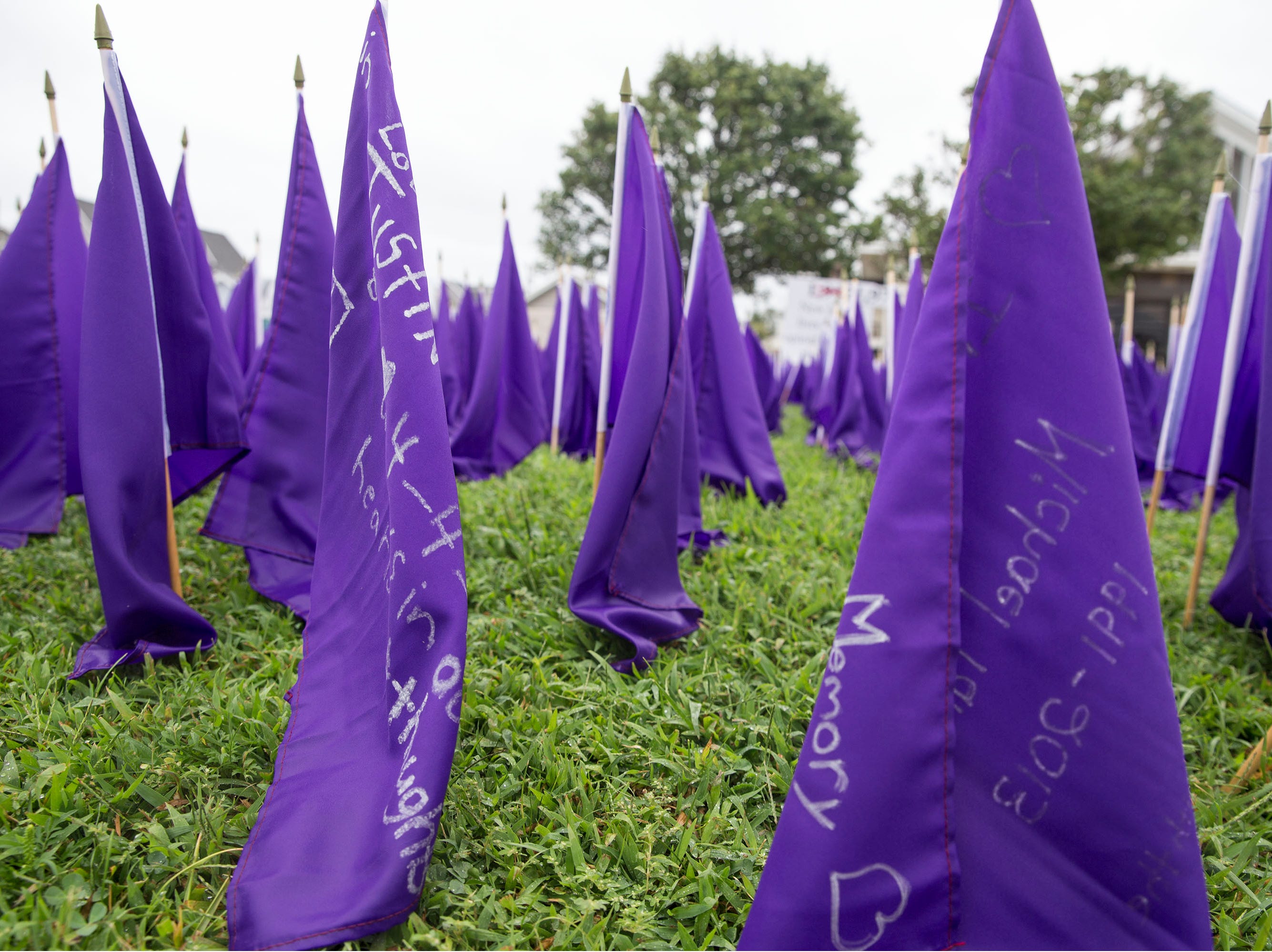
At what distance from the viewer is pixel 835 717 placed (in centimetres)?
120

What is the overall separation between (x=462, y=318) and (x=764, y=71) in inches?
615

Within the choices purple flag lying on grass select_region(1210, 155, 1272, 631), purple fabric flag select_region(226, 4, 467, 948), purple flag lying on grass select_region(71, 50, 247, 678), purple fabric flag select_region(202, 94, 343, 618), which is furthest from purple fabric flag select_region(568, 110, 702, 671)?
purple flag lying on grass select_region(1210, 155, 1272, 631)

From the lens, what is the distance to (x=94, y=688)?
2168mm

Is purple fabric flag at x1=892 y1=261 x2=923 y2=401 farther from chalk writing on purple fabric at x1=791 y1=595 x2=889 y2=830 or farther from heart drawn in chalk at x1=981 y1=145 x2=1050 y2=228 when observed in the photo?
chalk writing on purple fabric at x1=791 y1=595 x2=889 y2=830

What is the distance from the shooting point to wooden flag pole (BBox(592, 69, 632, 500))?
2805mm

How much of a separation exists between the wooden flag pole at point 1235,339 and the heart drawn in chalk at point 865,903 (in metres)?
2.44

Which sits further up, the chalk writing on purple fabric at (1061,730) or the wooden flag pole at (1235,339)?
the wooden flag pole at (1235,339)

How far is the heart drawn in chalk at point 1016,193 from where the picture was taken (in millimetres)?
1287

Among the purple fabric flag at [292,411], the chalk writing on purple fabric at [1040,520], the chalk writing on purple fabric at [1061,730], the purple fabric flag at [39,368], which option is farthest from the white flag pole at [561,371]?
the chalk writing on purple fabric at [1061,730]

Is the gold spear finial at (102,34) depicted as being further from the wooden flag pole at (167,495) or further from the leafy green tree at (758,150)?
the leafy green tree at (758,150)

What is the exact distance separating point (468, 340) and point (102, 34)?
4517mm

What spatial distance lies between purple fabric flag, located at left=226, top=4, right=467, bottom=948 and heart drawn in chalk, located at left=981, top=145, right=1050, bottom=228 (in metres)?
1.16

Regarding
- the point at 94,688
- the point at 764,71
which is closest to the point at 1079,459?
the point at 94,688

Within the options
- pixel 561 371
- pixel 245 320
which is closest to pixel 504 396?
pixel 561 371
